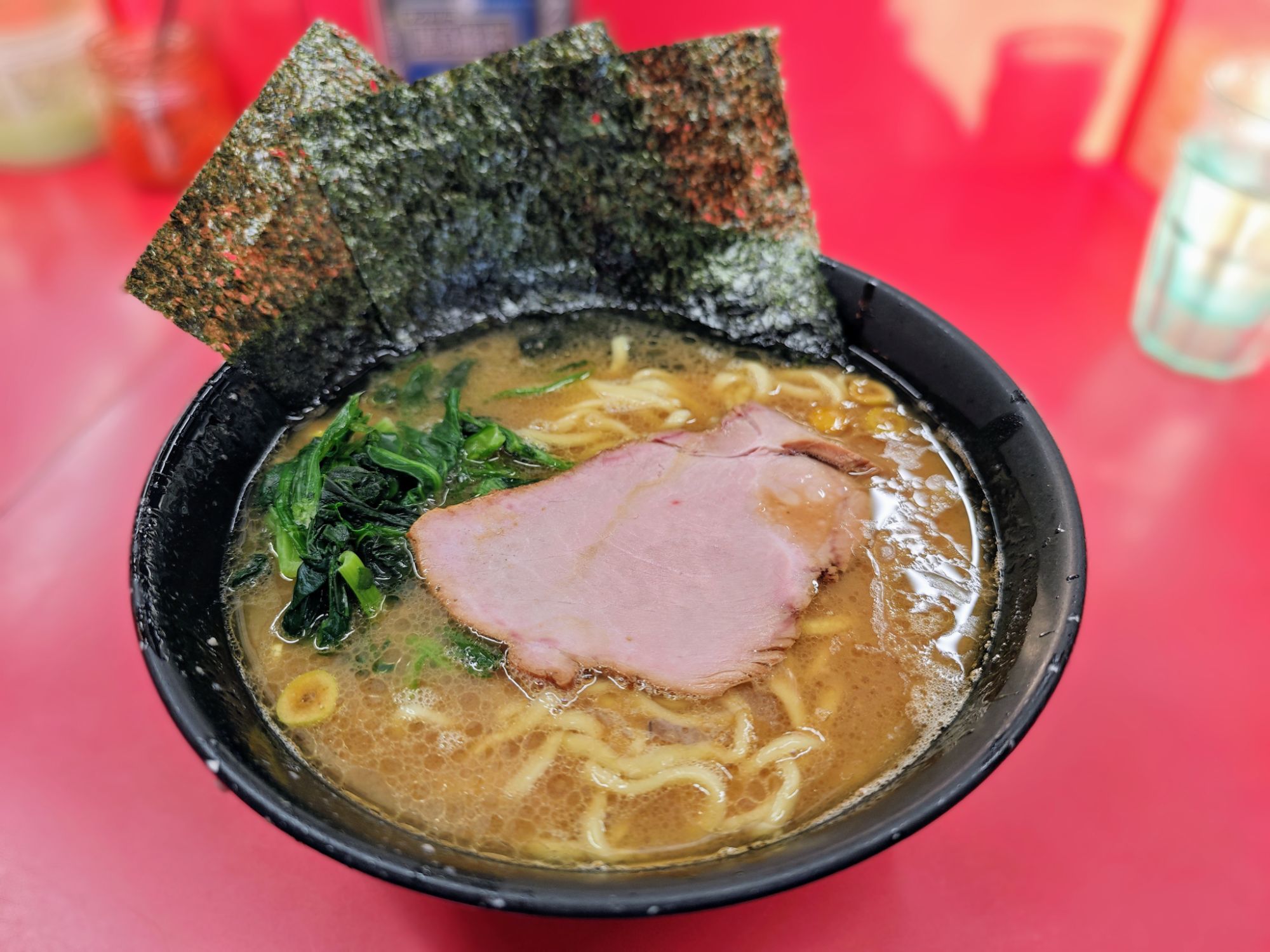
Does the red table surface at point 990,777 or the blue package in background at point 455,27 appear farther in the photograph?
the blue package in background at point 455,27


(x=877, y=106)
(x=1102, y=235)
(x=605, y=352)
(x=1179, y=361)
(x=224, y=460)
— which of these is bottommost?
(x=224, y=460)

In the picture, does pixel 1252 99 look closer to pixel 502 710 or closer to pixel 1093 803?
pixel 1093 803

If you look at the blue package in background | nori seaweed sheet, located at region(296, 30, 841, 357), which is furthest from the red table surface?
the blue package in background

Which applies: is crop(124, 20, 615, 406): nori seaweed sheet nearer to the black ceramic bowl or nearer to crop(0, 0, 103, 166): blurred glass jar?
the black ceramic bowl

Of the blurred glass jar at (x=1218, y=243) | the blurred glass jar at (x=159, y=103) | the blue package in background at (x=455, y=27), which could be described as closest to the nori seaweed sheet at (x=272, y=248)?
the blue package in background at (x=455, y=27)

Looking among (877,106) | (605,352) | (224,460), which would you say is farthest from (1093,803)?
(877,106)

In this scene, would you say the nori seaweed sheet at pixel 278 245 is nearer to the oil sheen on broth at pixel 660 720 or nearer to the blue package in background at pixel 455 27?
the oil sheen on broth at pixel 660 720
